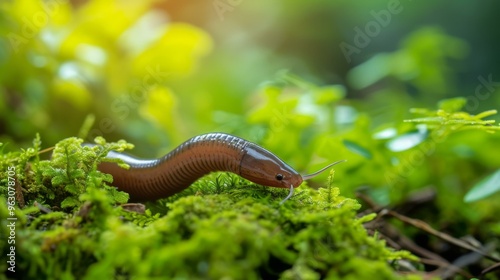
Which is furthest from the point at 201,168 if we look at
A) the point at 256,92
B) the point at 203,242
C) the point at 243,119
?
the point at 256,92

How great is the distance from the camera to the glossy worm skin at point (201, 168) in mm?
2209

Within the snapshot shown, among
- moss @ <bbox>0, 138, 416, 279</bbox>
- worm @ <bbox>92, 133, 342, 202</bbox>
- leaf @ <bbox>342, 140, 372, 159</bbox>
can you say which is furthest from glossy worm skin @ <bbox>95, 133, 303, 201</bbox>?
leaf @ <bbox>342, 140, 372, 159</bbox>

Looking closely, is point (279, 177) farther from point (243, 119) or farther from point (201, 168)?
point (243, 119)

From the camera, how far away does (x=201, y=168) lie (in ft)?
7.82

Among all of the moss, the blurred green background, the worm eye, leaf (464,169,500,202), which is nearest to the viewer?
the moss

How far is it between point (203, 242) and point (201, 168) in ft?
3.51

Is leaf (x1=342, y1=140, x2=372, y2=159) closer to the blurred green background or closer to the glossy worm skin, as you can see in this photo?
the blurred green background

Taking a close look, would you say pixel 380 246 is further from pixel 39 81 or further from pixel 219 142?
pixel 39 81

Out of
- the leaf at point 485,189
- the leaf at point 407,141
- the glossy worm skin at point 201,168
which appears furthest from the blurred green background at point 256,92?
the glossy worm skin at point 201,168

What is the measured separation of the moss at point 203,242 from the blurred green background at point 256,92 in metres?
1.49

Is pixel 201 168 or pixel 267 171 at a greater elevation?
pixel 201 168

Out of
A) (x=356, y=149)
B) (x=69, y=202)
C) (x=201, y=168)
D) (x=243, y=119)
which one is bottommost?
(x=69, y=202)

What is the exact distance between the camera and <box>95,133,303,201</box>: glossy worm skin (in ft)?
7.25

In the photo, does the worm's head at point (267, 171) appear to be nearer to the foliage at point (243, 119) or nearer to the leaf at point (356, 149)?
the foliage at point (243, 119)
